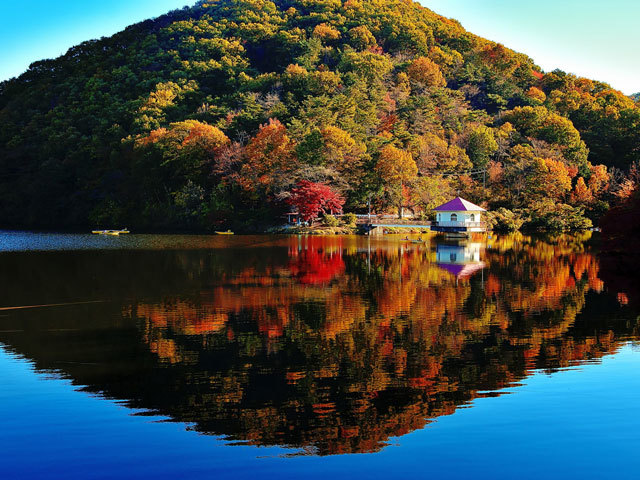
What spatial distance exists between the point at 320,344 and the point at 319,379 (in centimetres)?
233

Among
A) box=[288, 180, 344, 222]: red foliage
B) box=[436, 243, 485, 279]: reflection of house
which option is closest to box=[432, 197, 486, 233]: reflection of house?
box=[436, 243, 485, 279]: reflection of house

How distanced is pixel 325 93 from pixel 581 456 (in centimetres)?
7423

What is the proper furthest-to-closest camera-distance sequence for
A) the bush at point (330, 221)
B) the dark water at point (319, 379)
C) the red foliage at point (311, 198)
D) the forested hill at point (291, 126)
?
the forested hill at point (291, 126) < the bush at point (330, 221) < the red foliage at point (311, 198) < the dark water at point (319, 379)

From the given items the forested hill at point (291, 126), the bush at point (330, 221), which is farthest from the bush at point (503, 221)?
the bush at point (330, 221)

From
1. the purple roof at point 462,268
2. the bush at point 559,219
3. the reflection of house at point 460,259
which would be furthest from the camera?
the bush at point 559,219

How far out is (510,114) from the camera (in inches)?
3243

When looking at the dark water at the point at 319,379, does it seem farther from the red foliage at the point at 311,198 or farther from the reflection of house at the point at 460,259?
the red foliage at the point at 311,198

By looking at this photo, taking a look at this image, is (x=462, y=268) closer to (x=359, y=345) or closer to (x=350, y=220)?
(x=359, y=345)

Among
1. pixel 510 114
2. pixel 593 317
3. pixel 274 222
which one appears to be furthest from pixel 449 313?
pixel 510 114

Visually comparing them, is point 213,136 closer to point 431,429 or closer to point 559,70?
point 431,429

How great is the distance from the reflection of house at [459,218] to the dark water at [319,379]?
1133 inches

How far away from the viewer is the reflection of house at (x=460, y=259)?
24.6 metres

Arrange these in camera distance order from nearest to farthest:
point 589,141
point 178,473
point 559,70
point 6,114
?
point 178,473 → point 589,141 → point 6,114 → point 559,70

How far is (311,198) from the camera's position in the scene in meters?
53.9
